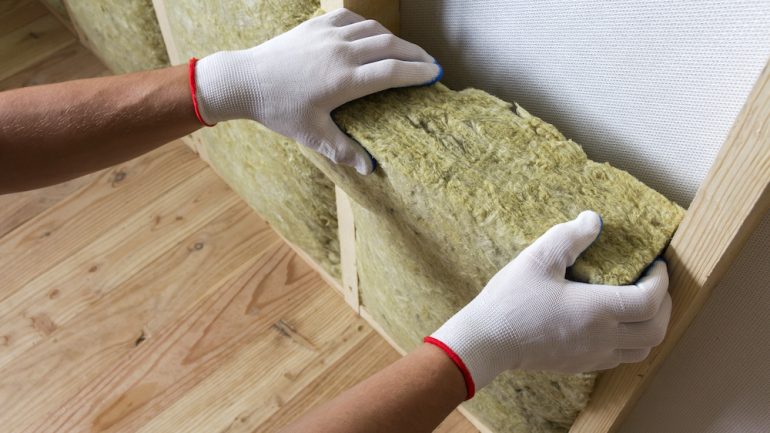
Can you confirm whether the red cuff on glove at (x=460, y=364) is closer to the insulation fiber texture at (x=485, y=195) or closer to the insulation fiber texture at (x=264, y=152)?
the insulation fiber texture at (x=485, y=195)

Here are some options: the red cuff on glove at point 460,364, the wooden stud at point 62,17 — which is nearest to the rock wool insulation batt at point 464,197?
the red cuff on glove at point 460,364

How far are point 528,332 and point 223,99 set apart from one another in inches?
20.8

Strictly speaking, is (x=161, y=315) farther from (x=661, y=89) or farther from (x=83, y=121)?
(x=661, y=89)

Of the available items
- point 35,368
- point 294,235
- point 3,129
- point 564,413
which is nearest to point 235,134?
point 294,235

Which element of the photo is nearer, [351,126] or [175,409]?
[351,126]

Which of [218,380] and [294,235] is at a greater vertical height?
[294,235]

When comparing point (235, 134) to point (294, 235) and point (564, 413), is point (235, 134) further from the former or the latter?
point (564, 413)

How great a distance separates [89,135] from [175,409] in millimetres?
713

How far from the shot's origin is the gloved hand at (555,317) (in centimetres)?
69

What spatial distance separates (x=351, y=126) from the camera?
0.84 meters

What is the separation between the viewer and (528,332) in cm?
73

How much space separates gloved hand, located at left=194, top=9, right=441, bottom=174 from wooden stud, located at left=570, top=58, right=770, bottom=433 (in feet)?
1.32

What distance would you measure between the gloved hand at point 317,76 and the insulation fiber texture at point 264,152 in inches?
4.6

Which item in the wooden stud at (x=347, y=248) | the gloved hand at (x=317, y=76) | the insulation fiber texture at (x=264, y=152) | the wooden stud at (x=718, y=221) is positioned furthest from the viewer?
the wooden stud at (x=347, y=248)
